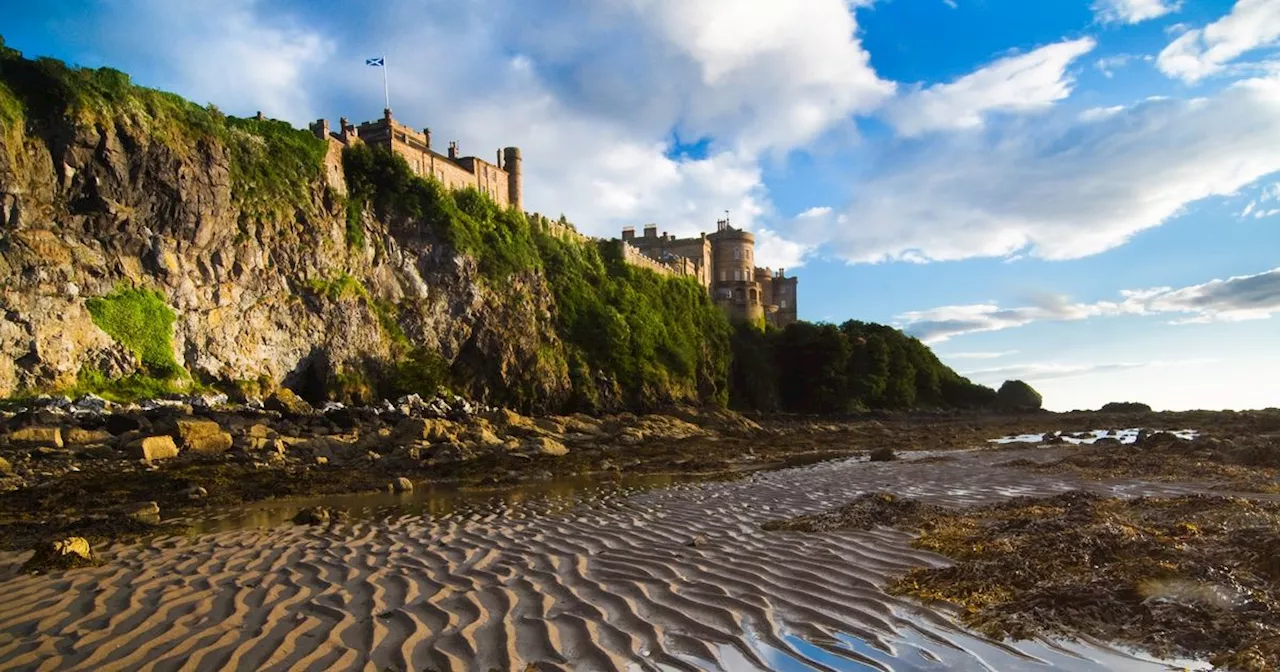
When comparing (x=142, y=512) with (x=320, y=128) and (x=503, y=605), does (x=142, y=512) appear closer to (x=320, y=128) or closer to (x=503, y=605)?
(x=503, y=605)

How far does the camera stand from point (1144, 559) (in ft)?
18.9

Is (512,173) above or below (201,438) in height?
above

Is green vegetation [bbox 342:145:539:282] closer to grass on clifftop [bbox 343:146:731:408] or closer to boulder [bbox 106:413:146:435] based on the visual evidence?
grass on clifftop [bbox 343:146:731:408]

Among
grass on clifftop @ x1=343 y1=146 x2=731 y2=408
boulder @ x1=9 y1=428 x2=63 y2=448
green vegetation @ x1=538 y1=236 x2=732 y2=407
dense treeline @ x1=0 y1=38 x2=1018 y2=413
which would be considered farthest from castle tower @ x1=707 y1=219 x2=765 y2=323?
boulder @ x1=9 y1=428 x2=63 y2=448

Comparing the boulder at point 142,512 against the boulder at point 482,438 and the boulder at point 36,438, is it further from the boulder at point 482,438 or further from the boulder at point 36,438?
the boulder at point 482,438

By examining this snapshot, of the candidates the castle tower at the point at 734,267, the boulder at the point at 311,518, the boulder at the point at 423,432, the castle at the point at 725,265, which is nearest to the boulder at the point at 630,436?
the boulder at the point at 423,432

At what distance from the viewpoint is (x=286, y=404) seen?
29.4 metres

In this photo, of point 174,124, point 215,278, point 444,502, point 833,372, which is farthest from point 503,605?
point 833,372

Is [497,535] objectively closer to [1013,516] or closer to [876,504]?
[876,504]

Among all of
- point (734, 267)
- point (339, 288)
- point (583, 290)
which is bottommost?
point (339, 288)

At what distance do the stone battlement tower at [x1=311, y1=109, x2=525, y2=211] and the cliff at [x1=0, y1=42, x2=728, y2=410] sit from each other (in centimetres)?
186

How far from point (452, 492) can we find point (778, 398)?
185 feet

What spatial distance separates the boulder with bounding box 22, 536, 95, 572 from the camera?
727 cm

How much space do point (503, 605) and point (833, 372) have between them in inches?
2536
